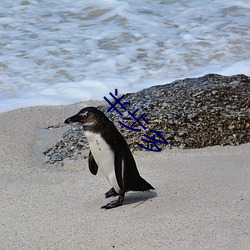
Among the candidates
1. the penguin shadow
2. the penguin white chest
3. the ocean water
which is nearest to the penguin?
the penguin white chest

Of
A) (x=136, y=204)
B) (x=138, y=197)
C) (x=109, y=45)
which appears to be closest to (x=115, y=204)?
(x=136, y=204)

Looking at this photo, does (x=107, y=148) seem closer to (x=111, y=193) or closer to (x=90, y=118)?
(x=90, y=118)

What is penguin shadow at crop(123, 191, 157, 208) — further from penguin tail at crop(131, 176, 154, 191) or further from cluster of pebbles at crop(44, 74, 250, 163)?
cluster of pebbles at crop(44, 74, 250, 163)

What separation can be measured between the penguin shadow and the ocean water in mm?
2574

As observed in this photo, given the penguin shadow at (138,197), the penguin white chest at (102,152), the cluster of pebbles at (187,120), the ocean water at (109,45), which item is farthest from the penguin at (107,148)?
the ocean water at (109,45)

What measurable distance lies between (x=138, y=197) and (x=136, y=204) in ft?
0.45

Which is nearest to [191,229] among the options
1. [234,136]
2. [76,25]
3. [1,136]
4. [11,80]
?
[234,136]

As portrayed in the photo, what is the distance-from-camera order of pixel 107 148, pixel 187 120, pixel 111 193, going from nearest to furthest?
pixel 107 148
pixel 111 193
pixel 187 120

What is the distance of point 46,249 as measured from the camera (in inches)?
128

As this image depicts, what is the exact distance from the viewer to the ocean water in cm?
709

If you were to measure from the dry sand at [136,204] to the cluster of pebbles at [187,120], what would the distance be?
0.10 meters

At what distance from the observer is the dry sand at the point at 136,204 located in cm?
327

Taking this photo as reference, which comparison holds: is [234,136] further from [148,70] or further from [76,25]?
[76,25]

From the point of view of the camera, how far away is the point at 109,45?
866 centimetres
